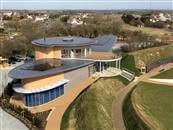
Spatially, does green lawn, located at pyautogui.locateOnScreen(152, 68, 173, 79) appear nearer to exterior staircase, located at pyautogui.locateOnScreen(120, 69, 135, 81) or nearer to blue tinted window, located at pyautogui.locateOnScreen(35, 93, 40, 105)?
exterior staircase, located at pyautogui.locateOnScreen(120, 69, 135, 81)

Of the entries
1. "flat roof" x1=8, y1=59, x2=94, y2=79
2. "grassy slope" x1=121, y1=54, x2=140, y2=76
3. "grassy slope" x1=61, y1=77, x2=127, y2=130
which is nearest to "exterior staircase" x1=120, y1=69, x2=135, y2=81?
"grassy slope" x1=121, y1=54, x2=140, y2=76

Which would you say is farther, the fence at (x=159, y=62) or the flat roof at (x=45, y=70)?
the fence at (x=159, y=62)

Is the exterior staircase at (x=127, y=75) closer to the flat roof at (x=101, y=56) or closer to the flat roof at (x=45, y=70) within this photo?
the flat roof at (x=101, y=56)

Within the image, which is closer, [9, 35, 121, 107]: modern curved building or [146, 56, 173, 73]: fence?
[9, 35, 121, 107]: modern curved building

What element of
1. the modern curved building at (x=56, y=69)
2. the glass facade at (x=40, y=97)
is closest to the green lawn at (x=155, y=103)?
the modern curved building at (x=56, y=69)

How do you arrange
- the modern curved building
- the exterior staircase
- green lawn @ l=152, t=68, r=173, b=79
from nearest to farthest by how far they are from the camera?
the modern curved building
the exterior staircase
green lawn @ l=152, t=68, r=173, b=79

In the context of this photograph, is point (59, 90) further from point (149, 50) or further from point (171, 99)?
point (149, 50)

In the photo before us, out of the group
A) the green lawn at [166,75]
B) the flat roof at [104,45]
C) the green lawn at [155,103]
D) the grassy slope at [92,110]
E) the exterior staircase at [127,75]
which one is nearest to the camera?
the grassy slope at [92,110]
